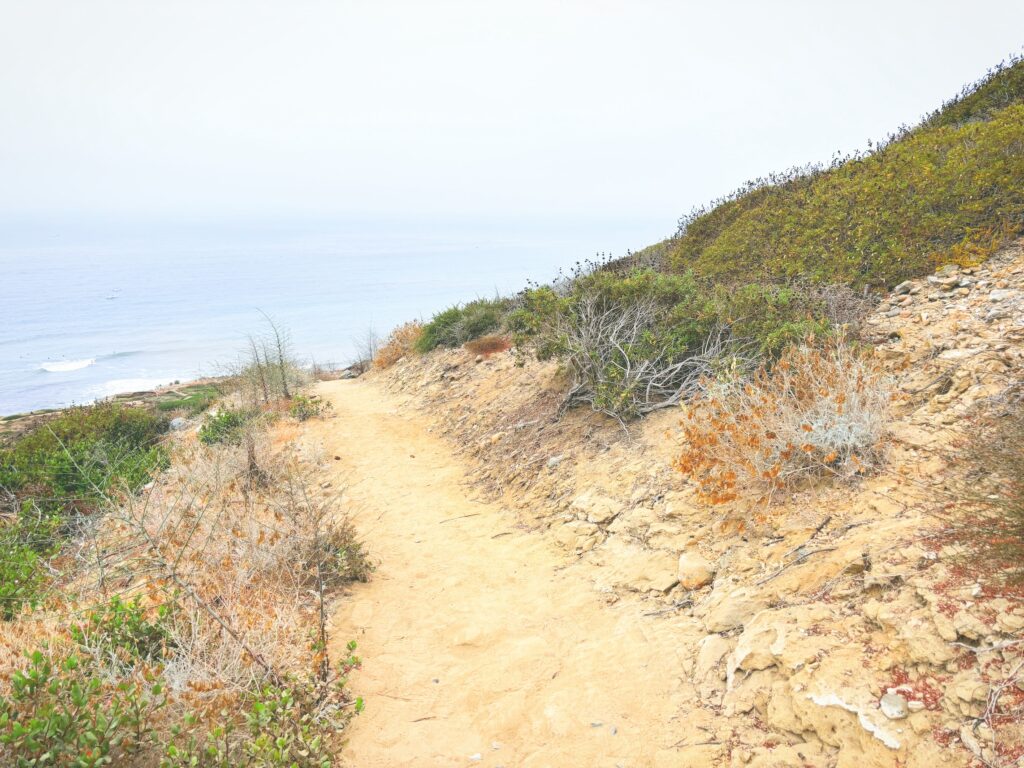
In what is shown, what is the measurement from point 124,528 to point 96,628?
8.79 ft

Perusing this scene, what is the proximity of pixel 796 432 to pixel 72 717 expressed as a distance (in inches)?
194

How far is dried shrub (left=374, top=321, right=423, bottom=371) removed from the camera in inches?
728

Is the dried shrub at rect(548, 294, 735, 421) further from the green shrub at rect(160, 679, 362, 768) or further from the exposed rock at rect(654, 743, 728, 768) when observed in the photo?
the green shrub at rect(160, 679, 362, 768)

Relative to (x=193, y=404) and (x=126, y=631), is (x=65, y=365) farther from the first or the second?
(x=126, y=631)

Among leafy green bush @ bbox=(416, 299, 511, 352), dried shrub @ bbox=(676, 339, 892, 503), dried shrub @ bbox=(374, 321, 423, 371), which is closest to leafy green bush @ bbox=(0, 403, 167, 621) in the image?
dried shrub @ bbox=(676, 339, 892, 503)

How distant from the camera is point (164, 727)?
117 inches

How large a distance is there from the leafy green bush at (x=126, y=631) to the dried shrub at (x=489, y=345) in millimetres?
10208

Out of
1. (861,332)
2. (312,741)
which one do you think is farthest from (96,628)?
(861,332)

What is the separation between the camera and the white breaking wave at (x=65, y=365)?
3503 centimetres

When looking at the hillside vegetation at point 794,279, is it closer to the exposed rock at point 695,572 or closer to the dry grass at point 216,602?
the exposed rock at point 695,572

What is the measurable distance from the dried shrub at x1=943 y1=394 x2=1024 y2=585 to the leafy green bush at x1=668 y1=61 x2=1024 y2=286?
544 centimetres

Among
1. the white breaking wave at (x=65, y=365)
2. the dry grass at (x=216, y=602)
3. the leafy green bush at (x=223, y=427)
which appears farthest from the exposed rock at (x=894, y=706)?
the white breaking wave at (x=65, y=365)

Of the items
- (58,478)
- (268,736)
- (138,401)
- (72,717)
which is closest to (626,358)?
(268,736)

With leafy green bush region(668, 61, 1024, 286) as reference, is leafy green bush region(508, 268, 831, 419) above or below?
below
